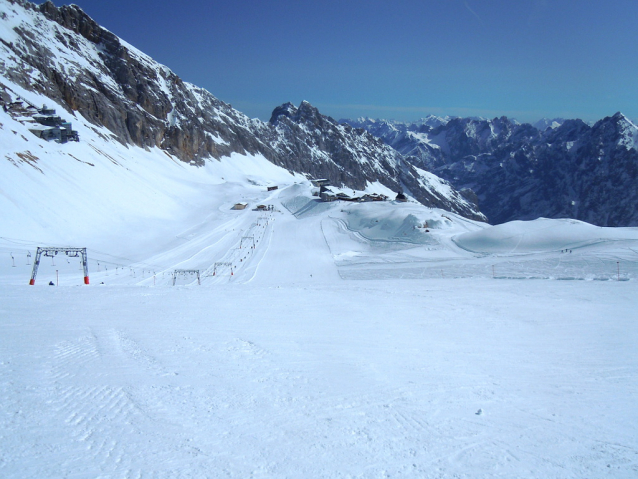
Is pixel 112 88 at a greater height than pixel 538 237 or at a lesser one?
greater

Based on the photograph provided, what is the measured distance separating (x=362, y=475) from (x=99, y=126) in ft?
250

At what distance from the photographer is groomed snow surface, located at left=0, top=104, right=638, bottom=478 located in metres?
5.43

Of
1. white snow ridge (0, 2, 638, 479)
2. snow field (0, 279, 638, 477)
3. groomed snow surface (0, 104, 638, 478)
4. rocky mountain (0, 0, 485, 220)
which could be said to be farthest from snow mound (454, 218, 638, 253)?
rocky mountain (0, 0, 485, 220)

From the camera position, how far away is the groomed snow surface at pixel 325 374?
543cm

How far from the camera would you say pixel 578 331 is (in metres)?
11.6

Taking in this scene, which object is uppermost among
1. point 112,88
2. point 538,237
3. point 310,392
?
point 112,88

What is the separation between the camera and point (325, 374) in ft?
26.7

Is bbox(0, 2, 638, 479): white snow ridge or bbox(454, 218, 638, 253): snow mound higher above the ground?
bbox(454, 218, 638, 253): snow mound

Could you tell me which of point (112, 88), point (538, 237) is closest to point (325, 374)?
point (538, 237)

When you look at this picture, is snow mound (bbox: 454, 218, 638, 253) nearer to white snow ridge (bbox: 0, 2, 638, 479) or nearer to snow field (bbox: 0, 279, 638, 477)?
white snow ridge (bbox: 0, 2, 638, 479)

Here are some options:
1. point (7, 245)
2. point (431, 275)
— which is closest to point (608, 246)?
point (431, 275)

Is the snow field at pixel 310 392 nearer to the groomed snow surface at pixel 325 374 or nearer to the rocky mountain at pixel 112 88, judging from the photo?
the groomed snow surface at pixel 325 374

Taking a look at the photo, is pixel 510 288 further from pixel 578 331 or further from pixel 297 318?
pixel 297 318

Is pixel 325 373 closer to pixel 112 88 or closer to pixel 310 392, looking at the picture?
pixel 310 392
